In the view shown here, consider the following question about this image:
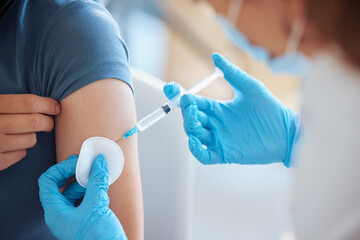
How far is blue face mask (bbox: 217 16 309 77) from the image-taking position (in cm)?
47

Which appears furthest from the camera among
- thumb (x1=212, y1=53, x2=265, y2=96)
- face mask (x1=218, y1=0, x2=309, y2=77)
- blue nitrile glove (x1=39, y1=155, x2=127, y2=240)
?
thumb (x1=212, y1=53, x2=265, y2=96)

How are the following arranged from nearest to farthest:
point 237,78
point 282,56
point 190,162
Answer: point 282,56 → point 237,78 → point 190,162

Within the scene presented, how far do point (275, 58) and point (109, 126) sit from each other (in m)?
0.49

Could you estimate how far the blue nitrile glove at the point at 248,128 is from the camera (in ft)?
3.53

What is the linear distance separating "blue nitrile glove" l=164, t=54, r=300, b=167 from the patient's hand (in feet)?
1.29

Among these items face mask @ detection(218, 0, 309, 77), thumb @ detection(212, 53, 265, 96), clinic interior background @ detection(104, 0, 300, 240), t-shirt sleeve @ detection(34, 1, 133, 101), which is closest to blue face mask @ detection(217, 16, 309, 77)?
face mask @ detection(218, 0, 309, 77)

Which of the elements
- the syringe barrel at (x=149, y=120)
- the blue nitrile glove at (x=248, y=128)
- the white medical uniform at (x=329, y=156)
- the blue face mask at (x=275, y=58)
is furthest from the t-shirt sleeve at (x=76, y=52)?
the white medical uniform at (x=329, y=156)

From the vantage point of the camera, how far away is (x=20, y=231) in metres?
0.93

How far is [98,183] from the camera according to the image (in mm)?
795

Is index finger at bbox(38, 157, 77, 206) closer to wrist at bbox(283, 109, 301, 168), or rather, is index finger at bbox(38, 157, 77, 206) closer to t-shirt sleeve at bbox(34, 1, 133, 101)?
t-shirt sleeve at bbox(34, 1, 133, 101)

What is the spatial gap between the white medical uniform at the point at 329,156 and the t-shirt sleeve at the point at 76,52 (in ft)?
1.70

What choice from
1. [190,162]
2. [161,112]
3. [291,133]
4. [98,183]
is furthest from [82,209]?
[291,133]

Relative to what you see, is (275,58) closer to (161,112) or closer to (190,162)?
(161,112)

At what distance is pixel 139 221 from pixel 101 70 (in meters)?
0.44
